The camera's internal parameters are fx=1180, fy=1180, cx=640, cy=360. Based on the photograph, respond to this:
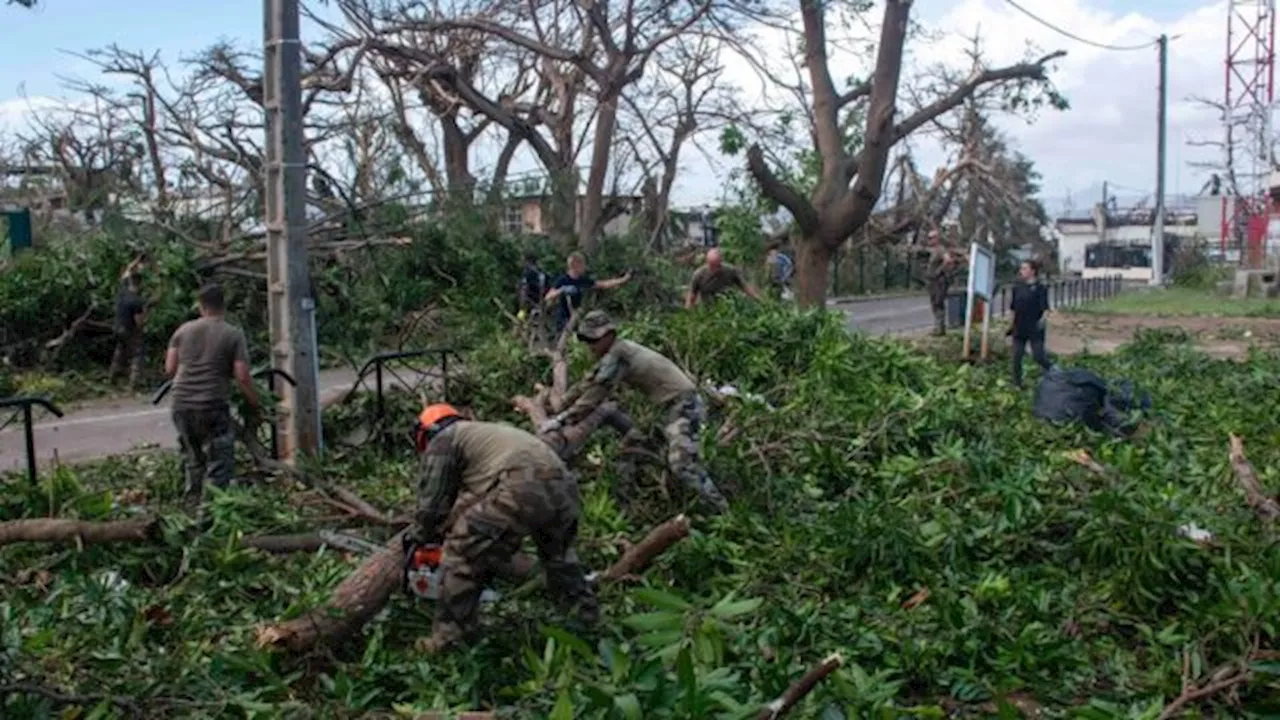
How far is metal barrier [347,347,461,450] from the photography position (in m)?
8.93

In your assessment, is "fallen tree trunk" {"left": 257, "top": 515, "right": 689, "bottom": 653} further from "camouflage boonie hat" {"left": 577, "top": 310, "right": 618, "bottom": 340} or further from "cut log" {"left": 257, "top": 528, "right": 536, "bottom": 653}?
"camouflage boonie hat" {"left": 577, "top": 310, "right": 618, "bottom": 340}

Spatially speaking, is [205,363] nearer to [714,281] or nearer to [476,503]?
[476,503]

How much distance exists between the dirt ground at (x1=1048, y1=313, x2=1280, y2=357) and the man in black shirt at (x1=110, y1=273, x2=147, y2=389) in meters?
12.3

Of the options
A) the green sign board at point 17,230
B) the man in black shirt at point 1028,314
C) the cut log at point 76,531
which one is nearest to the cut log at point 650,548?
the cut log at point 76,531

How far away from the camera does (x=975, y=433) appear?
9.12m

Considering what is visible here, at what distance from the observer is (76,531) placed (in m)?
5.89

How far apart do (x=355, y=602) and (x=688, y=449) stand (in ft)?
8.64

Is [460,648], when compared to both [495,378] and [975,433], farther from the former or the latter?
[975,433]

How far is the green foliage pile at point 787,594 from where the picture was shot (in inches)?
176

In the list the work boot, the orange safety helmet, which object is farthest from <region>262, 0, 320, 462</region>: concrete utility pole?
the orange safety helmet

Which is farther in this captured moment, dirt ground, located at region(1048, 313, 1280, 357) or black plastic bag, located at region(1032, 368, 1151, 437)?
dirt ground, located at region(1048, 313, 1280, 357)

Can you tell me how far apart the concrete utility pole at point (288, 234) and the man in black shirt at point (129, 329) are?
239 inches

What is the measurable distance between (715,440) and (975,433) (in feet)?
8.11

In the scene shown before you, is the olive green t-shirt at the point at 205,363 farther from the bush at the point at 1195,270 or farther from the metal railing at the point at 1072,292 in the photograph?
the bush at the point at 1195,270
